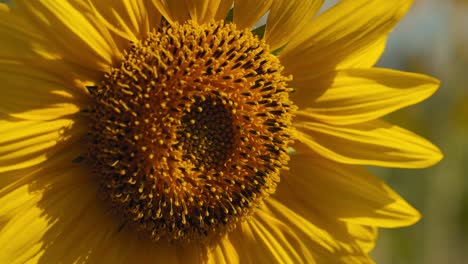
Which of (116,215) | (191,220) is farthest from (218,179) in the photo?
(116,215)

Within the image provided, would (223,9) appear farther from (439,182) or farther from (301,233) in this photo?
(439,182)

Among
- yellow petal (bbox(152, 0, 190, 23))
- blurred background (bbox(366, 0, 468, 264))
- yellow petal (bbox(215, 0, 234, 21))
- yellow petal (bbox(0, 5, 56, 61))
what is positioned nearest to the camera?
yellow petal (bbox(0, 5, 56, 61))

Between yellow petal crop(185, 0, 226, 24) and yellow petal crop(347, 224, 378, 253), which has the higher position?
yellow petal crop(185, 0, 226, 24)

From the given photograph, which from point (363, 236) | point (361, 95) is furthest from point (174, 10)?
point (363, 236)

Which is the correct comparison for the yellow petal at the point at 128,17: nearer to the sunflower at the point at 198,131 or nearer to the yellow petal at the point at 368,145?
the sunflower at the point at 198,131

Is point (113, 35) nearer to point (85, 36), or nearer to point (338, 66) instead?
point (85, 36)

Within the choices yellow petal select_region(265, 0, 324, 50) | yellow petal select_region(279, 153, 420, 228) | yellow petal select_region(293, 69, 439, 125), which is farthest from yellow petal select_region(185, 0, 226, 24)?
yellow petal select_region(279, 153, 420, 228)

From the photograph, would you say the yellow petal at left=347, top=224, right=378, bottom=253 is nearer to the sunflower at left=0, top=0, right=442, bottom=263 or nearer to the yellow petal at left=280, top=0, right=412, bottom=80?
the sunflower at left=0, top=0, right=442, bottom=263

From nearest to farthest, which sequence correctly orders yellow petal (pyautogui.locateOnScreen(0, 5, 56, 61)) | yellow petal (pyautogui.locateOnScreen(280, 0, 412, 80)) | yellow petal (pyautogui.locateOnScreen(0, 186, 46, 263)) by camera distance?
yellow petal (pyautogui.locateOnScreen(0, 5, 56, 61)) < yellow petal (pyautogui.locateOnScreen(0, 186, 46, 263)) < yellow petal (pyautogui.locateOnScreen(280, 0, 412, 80))

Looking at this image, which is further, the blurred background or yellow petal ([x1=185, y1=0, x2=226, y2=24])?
the blurred background

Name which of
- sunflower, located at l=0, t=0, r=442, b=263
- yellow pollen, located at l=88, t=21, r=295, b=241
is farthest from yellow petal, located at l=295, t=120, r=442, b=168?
yellow pollen, located at l=88, t=21, r=295, b=241
